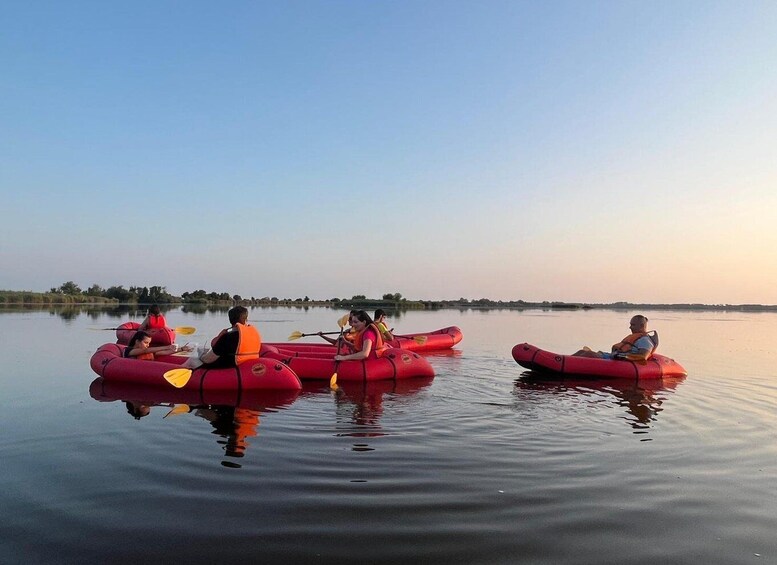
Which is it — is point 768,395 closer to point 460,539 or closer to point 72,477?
point 460,539

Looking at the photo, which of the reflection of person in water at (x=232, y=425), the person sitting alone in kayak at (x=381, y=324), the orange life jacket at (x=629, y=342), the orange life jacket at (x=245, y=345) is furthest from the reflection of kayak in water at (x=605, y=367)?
the reflection of person in water at (x=232, y=425)

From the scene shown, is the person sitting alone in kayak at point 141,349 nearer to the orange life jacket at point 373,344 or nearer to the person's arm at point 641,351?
the orange life jacket at point 373,344

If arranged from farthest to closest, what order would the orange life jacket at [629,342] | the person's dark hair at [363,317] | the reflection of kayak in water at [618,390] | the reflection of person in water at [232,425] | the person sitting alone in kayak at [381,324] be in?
the person sitting alone in kayak at [381,324] < the orange life jacket at [629,342] < the person's dark hair at [363,317] < the reflection of kayak in water at [618,390] < the reflection of person in water at [232,425]

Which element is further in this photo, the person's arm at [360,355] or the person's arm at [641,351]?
the person's arm at [641,351]

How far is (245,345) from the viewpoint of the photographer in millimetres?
8461

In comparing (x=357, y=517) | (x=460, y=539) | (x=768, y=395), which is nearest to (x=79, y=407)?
(x=357, y=517)

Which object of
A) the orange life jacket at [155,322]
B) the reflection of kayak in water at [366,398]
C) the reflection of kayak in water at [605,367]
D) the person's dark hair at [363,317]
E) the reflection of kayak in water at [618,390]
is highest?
the person's dark hair at [363,317]

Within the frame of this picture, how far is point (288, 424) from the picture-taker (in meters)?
6.44

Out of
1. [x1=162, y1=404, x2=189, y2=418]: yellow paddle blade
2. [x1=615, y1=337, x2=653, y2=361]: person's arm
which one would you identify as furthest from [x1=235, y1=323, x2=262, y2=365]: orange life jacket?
[x1=615, y1=337, x2=653, y2=361]: person's arm

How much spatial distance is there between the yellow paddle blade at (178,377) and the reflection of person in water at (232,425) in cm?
85

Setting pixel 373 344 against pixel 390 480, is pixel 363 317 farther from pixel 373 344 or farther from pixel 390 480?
pixel 390 480

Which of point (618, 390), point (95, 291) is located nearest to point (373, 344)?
point (618, 390)

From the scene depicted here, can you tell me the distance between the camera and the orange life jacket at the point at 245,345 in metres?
8.38

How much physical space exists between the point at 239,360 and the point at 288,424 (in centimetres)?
233
